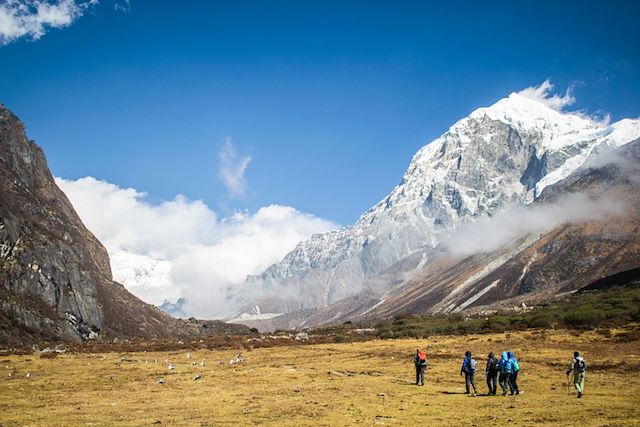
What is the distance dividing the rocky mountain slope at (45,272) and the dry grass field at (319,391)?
46.6 m

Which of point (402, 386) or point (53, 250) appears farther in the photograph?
point (53, 250)

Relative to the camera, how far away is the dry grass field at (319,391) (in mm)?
28484

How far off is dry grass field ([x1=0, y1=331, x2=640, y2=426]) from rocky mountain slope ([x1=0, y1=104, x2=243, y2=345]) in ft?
153

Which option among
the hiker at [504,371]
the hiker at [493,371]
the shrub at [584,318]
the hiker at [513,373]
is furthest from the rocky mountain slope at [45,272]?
the shrub at [584,318]

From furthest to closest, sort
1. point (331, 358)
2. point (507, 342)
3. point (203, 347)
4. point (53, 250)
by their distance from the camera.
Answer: point (53, 250), point (203, 347), point (507, 342), point (331, 358)

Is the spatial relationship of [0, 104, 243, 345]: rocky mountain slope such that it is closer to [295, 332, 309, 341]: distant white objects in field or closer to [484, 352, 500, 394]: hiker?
[295, 332, 309, 341]: distant white objects in field

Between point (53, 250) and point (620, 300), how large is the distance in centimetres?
13078

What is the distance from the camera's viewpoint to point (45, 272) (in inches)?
4931

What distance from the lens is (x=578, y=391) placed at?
34688 millimetres

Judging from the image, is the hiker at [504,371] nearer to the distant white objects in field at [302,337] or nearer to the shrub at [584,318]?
the shrub at [584,318]

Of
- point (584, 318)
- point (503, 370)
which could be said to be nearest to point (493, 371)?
point (503, 370)

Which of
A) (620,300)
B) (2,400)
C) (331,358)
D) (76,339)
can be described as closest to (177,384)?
(2,400)

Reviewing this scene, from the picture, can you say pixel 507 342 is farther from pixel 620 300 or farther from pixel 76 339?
pixel 76 339

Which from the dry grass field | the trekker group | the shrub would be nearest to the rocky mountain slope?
the dry grass field
